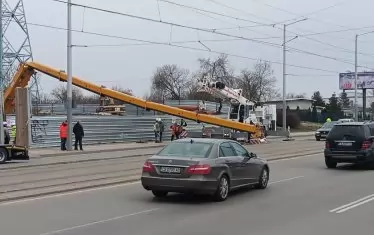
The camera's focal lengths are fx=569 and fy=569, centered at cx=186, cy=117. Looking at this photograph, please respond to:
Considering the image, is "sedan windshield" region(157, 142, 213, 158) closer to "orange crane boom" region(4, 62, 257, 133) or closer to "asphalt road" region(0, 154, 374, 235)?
"asphalt road" region(0, 154, 374, 235)

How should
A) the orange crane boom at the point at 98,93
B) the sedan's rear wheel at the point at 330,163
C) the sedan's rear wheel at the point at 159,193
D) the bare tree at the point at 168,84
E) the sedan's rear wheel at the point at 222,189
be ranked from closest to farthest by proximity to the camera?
the sedan's rear wheel at the point at 222,189
the sedan's rear wheel at the point at 159,193
the sedan's rear wheel at the point at 330,163
the orange crane boom at the point at 98,93
the bare tree at the point at 168,84

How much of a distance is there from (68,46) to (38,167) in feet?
36.8

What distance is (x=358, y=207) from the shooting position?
37.2 feet

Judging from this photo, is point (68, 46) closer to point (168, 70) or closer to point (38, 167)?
point (38, 167)

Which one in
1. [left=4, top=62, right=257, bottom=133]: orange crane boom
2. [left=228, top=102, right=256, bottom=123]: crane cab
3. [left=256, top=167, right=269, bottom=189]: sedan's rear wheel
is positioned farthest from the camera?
[left=228, top=102, right=256, bottom=123]: crane cab

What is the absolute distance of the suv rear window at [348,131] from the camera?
66.1 feet

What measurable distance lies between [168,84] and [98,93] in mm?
76694

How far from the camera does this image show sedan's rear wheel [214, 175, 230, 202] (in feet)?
39.2


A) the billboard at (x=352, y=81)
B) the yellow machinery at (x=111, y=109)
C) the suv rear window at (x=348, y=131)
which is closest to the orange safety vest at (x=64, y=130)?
the suv rear window at (x=348, y=131)

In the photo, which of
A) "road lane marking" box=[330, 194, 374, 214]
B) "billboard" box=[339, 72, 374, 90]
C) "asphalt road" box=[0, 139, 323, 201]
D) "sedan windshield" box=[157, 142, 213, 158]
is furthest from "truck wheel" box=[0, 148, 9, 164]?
"billboard" box=[339, 72, 374, 90]

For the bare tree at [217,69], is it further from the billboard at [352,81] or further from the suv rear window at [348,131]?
the suv rear window at [348,131]

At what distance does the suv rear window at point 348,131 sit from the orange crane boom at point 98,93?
18362 mm

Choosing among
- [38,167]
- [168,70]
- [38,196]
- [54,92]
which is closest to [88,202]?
[38,196]

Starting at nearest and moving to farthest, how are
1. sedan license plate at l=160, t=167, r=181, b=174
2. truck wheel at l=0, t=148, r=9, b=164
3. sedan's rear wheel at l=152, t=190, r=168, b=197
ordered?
1. sedan license plate at l=160, t=167, r=181, b=174
2. sedan's rear wheel at l=152, t=190, r=168, b=197
3. truck wheel at l=0, t=148, r=9, b=164
